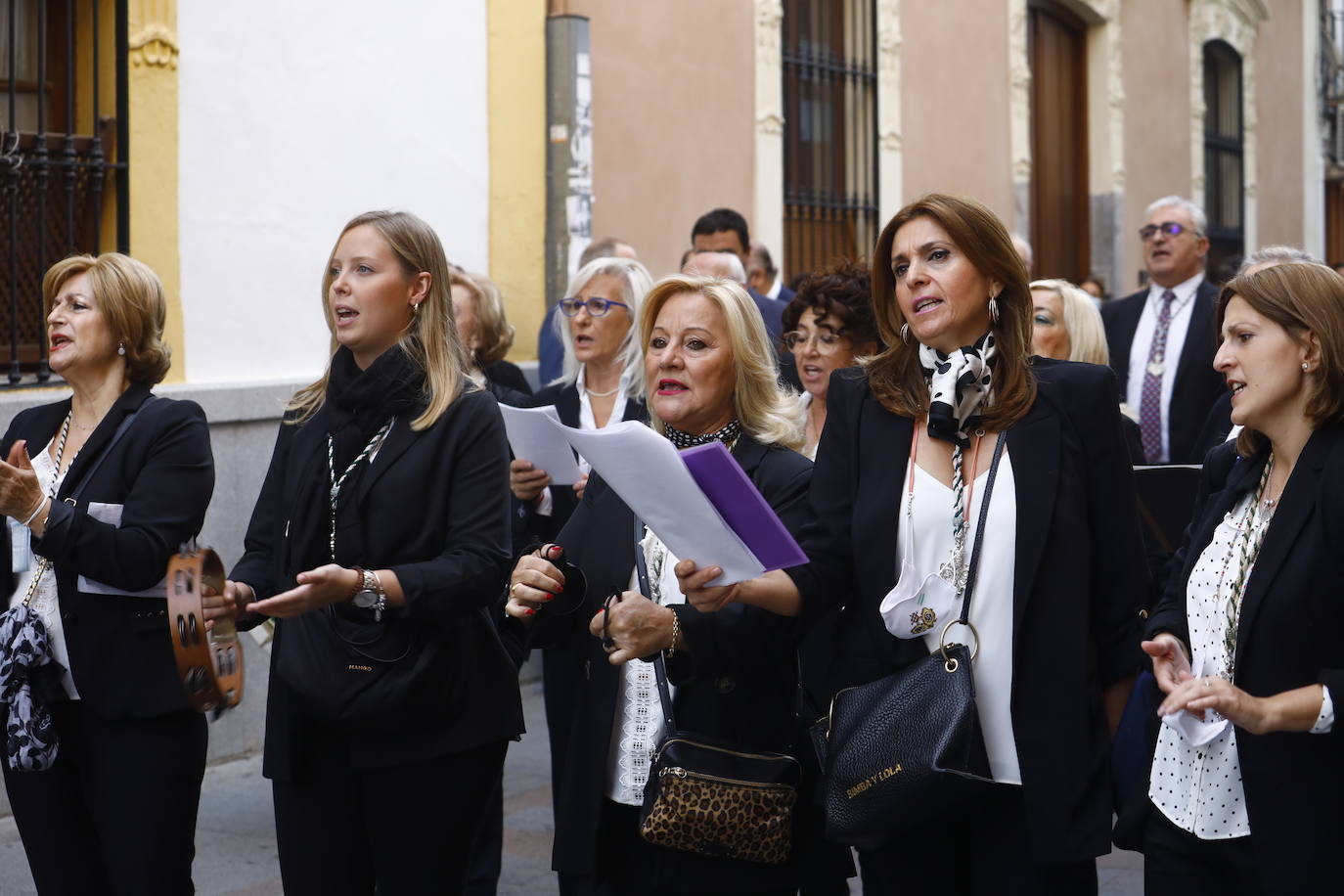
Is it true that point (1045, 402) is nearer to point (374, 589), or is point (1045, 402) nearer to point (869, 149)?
point (374, 589)

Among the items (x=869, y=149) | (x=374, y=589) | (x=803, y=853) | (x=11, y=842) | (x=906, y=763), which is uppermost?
(x=869, y=149)

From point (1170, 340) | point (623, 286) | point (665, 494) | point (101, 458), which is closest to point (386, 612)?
point (665, 494)

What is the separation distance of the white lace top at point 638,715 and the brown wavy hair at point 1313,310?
1.21 metres

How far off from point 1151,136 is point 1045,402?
15.2 m

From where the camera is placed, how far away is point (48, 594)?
13.5 ft

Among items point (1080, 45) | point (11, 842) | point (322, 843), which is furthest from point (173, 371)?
point (1080, 45)

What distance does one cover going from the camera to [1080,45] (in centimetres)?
1659

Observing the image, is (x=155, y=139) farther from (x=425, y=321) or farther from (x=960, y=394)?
(x=960, y=394)

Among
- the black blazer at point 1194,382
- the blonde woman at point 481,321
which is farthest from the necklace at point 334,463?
the black blazer at point 1194,382

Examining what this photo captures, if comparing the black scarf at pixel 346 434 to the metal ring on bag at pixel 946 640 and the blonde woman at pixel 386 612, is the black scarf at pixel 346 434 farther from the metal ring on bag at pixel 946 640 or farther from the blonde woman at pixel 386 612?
the metal ring on bag at pixel 946 640

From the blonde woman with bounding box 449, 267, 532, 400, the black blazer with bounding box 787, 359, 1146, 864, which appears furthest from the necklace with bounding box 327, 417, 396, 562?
the blonde woman with bounding box 449, 267, 532, 400

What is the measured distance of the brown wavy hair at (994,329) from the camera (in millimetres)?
3291

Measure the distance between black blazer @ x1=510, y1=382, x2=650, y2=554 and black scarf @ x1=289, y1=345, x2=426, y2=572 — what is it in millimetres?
1581

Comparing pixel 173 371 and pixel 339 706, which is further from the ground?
pixel 173 371
